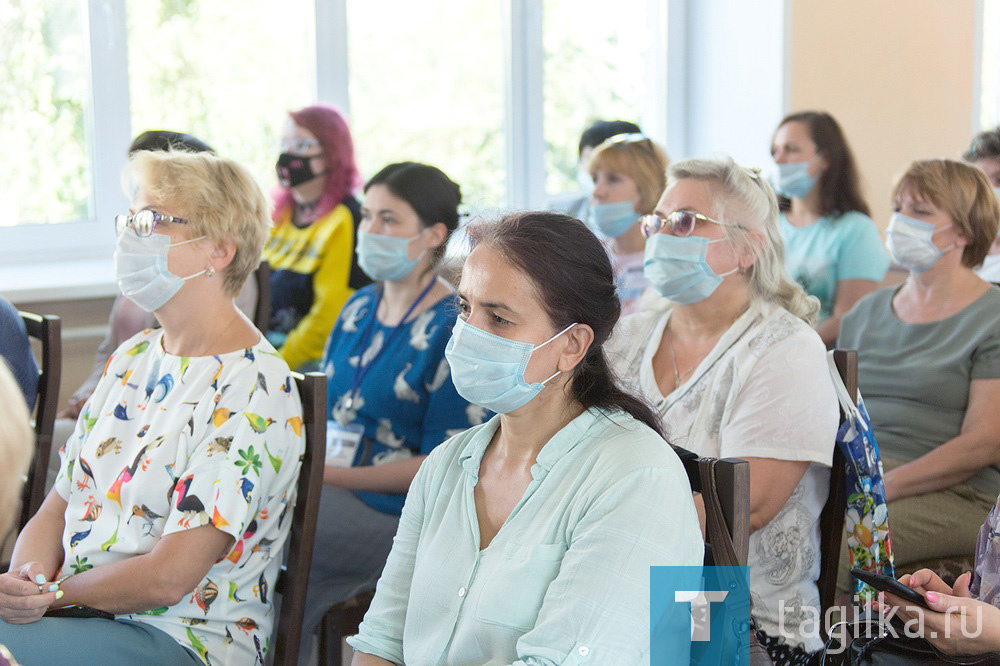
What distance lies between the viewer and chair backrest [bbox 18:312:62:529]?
215 cm

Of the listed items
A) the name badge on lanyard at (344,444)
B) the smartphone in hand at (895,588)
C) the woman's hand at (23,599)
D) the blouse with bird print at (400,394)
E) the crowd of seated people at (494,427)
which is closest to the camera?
the crowd of seated people at (494,427)

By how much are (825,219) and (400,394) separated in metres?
1.97

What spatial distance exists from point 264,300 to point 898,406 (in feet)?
→ 5.61

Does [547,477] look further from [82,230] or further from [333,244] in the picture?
[82,230]

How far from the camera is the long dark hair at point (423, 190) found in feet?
8.54

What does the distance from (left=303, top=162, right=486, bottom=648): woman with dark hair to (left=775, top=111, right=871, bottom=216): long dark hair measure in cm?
159

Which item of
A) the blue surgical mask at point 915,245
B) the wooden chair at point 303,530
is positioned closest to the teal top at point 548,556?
the wooden chair at point 303,530

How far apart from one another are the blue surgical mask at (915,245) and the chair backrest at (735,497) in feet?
4.72

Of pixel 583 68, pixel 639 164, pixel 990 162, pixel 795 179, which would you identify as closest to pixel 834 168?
pixel 795 179

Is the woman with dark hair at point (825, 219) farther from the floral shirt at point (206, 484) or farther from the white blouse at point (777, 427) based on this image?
the floral shirt at point (206, 484)

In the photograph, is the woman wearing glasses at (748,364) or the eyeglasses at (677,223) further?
the eyeglasses at (677,223)

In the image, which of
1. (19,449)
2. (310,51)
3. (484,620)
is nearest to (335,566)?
(484,620)

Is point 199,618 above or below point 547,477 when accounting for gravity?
below

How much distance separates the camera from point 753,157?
4305 millimetres
